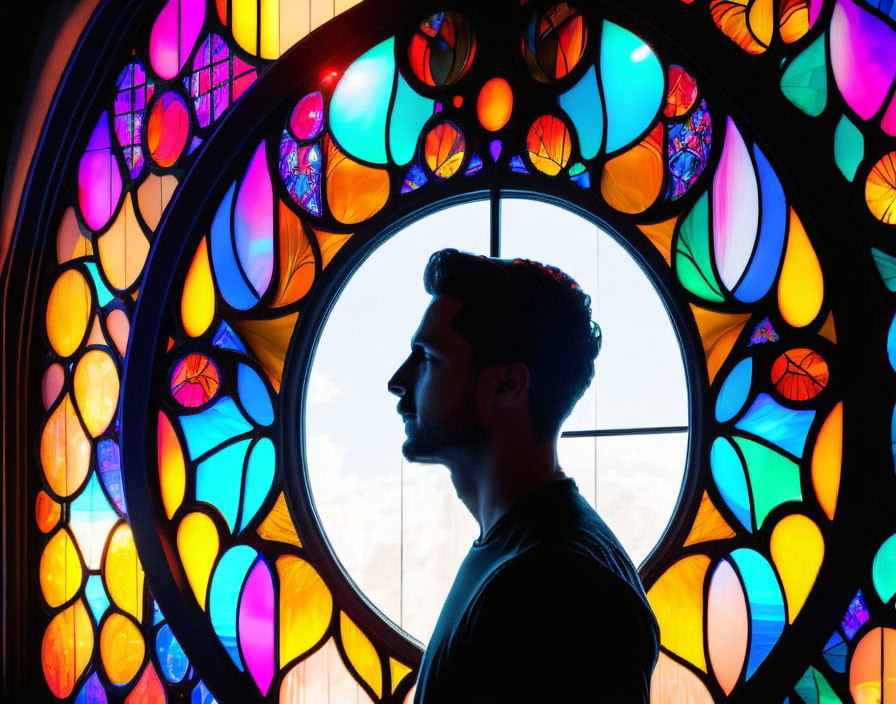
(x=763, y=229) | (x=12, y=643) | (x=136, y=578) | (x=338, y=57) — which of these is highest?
(x=338, y=57)

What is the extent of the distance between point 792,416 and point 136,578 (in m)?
1.81

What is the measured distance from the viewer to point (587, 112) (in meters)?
2.09

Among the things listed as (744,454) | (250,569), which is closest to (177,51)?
(250,569)

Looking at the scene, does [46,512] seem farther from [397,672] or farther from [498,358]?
[498,358]

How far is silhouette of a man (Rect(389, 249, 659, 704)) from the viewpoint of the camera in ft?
2.99

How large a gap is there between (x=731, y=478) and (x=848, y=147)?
0.73 metres

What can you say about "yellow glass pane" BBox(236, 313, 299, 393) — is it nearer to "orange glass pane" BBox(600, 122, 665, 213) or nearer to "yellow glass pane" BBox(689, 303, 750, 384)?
"orange glass pane" BBox(600, 122, 665, 213)

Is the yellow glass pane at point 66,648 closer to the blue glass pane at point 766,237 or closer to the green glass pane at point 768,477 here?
the green glass pane at point 768,477

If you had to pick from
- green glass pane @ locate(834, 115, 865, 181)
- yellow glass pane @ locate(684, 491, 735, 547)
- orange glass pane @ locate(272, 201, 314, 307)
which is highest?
green glass pane @ locate(834, 115, 865, 181)

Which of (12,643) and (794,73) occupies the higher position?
(794,73)

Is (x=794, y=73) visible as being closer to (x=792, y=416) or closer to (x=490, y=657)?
(x=792, y=416)

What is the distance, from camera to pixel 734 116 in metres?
1.92

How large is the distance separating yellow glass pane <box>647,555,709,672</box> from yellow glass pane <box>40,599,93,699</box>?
1664 mm

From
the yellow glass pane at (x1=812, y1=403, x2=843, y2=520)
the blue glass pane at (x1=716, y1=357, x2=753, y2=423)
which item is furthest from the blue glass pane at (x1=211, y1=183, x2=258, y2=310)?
the yellow glass pane at (x1=812, y1=403, x2=843, y2=520)
